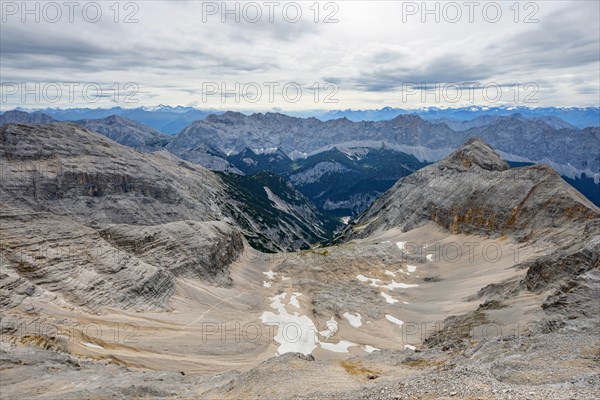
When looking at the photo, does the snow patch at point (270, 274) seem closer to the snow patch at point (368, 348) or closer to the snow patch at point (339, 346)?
the snow patch at point (339, 346)

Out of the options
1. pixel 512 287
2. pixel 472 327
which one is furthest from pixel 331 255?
pixel 472 327

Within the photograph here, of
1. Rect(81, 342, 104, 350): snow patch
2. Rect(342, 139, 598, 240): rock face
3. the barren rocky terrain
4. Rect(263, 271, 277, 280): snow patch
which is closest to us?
the barren rocky terrain

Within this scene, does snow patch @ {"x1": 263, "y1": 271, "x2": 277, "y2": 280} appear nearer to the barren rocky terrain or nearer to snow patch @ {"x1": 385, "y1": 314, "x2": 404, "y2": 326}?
the barren rocky terrain

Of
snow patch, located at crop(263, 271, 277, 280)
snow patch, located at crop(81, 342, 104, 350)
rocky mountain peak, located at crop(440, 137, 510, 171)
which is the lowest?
snow patch, located at crop(263, 271, 277, 280)

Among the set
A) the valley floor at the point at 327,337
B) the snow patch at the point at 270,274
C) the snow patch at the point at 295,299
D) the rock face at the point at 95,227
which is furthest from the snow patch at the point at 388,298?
the rock face at the point at 95,227

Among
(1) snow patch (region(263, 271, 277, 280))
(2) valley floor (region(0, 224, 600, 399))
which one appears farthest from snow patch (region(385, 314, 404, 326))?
(1) snow patch (region(263, 271, 277, 280))

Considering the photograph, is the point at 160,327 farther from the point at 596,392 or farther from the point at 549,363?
the point at 596,392

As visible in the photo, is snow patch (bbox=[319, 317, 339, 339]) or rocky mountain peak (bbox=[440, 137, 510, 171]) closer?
snow patch (bbox=[319, 317, 339, 339])

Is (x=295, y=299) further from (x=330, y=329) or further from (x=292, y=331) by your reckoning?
(x=292, y=331)
